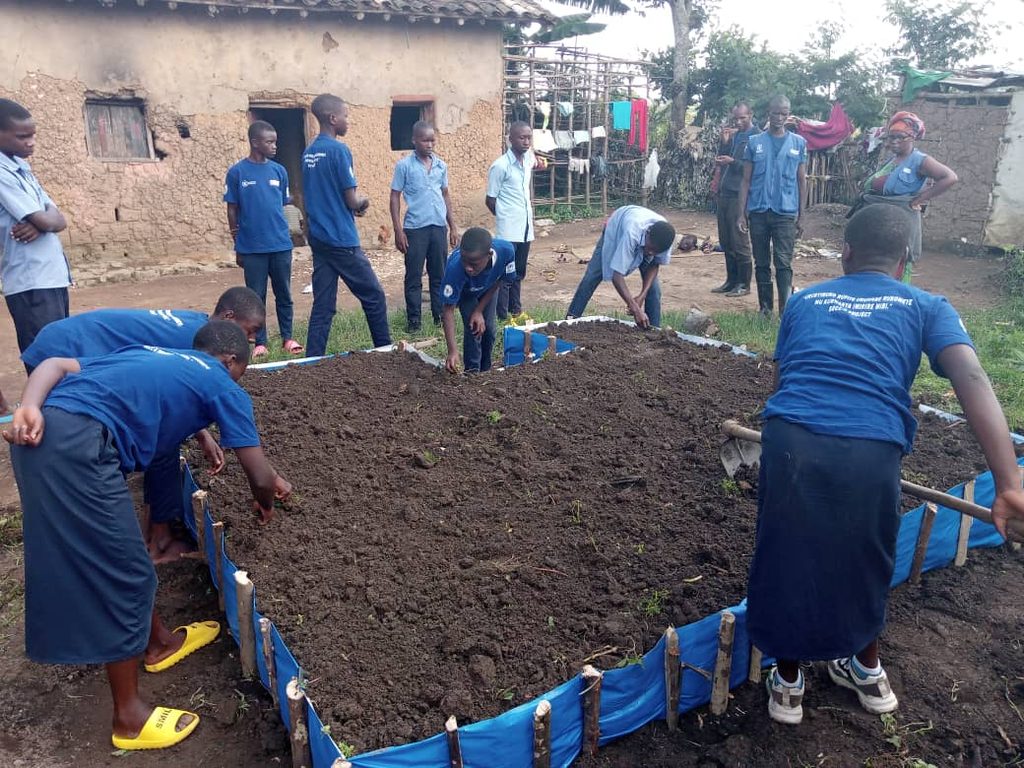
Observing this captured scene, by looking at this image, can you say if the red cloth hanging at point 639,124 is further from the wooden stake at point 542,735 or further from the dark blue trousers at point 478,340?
the wooden stake at point 542,735

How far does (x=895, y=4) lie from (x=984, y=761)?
692 inches

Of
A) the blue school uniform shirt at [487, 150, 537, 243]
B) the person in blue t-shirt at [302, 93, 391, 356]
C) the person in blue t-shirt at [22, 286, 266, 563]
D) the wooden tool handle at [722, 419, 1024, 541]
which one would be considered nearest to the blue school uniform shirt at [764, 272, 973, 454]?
the wooden tool handle at [722, 419, 1024, 541]

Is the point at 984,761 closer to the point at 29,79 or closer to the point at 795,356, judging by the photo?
the point at 795,356

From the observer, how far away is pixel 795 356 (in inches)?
101

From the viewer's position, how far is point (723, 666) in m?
2.80

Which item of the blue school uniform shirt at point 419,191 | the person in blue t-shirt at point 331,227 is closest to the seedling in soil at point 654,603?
the person in blue t-shirt at point 331,227

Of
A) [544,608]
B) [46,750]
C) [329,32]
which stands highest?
[329,32]

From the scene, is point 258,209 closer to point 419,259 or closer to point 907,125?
point 419,259

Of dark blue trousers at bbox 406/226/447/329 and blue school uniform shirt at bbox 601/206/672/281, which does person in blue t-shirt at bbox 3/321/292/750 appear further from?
dark blue trousers at bbox 406/226/447/329

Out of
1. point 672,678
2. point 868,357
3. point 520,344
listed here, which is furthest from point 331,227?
point 868,357

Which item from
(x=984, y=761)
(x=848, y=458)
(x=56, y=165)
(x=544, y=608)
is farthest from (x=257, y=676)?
(x=56, y=165)

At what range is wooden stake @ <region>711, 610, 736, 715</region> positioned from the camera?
2754 mm

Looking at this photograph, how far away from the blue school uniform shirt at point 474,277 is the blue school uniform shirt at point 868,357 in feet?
9.16

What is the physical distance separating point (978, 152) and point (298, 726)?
12.1 meters
